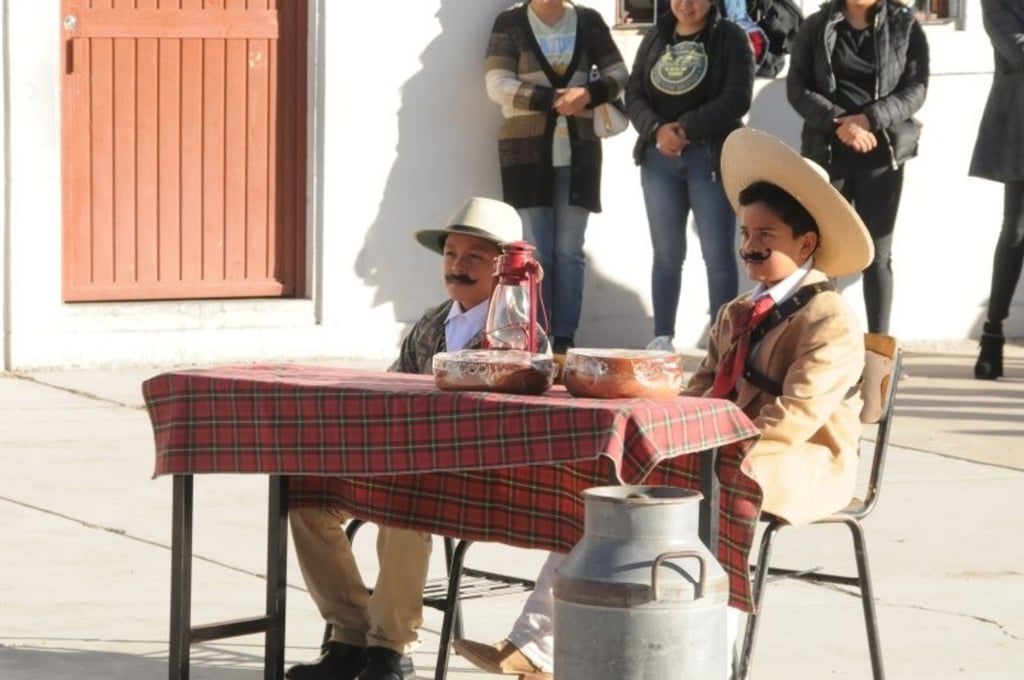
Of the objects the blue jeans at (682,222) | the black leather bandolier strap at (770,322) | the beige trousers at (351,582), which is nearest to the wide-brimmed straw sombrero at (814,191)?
the black leather bandolier strap at (770,322)

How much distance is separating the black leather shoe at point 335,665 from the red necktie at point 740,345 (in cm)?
109

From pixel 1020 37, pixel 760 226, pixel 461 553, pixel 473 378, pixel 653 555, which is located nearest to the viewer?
pixel 653 555

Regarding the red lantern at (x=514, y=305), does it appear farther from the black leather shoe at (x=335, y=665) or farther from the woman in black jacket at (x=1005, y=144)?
the woman in black jacket at (x=1005, y=144)

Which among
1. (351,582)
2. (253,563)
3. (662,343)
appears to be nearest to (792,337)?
(351,582)

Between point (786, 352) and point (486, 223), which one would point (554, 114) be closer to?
point (486, 223)

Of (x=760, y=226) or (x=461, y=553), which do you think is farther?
(x=760, y=226)

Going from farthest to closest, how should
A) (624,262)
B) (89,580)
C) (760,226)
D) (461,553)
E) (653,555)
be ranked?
(624,262) → (89,580) → (760,226) → (461,553) → (653,555)

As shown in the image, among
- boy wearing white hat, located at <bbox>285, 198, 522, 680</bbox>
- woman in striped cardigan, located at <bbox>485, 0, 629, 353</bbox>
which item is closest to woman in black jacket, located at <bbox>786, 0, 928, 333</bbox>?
woman in striped cardigan, located at <bbox>485, 0, 629, 353</bbox>

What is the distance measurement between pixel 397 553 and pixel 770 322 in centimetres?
107

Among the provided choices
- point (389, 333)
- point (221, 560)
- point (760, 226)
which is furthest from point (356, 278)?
point (760, 226)

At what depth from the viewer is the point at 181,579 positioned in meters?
5.10

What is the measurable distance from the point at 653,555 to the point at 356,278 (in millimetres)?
7035

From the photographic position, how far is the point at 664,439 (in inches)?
177

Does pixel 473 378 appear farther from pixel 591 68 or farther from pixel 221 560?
pixel 591 68
